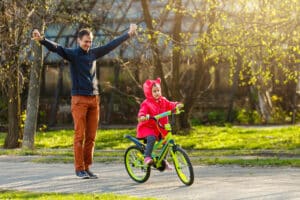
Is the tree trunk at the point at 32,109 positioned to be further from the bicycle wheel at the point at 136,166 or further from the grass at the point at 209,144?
the bicycle wheel at the point at 136,166

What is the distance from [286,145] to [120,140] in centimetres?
531

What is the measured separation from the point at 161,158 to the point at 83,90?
148 cm

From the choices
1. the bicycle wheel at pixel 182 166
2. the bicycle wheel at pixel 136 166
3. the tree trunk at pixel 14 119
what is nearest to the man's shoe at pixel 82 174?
the bicycle wheel at pixel 136 166

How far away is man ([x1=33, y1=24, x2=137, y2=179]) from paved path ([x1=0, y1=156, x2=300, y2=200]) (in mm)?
494

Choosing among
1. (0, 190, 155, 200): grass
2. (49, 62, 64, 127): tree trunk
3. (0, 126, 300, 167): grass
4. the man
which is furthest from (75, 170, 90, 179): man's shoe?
(49, 62, 64, 127): tree trunk

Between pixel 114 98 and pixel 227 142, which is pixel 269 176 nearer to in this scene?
pixel 227 142

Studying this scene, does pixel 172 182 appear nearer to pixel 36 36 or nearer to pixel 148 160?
pixel 148 160

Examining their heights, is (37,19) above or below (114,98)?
above

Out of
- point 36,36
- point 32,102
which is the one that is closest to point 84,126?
point 36,36

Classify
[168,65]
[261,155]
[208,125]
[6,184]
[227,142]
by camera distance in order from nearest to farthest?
[6,184] < [261,155] < [227,142] < [168,65] < [208,125]

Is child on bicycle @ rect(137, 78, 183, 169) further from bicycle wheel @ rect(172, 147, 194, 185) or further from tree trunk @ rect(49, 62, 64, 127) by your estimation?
tree trunk @ rect(49, 62, 64, 127)

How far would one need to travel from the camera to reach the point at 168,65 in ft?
77.7

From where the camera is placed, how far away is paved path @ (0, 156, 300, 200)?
8.05 m

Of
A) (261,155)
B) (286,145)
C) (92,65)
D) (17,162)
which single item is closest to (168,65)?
(286,145)
